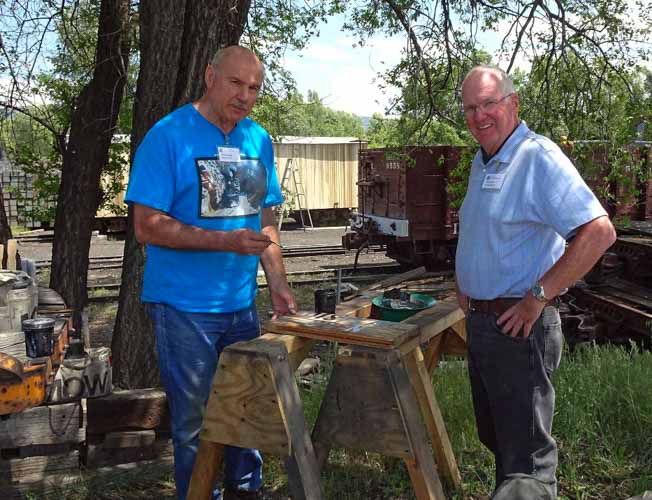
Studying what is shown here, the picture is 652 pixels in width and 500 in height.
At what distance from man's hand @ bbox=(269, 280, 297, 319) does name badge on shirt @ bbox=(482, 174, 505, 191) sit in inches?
41.7

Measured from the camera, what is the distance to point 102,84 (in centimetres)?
755

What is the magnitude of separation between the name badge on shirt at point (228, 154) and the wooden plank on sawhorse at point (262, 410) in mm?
828

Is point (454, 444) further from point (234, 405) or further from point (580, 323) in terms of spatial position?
point (580, 323)

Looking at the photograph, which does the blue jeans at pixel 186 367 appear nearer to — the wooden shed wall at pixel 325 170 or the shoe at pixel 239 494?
the shoe at pixel 239 494

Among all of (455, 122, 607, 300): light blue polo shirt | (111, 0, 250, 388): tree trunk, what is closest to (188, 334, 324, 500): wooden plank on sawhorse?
(455, 122, 607, 300): light blue polo shirt

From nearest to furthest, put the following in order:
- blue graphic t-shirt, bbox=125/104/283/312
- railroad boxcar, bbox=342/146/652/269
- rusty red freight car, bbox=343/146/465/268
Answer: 1. blue graphic t-shirt, bbox=125/104/283/312
2. railroad boxcar, bbox=342/146/652/269
3. rusty red freight car, bbox=343/146/465/268

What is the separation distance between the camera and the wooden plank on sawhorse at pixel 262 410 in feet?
8.87

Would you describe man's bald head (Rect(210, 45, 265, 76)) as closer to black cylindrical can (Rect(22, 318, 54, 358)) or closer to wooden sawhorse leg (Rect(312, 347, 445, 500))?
wooden sawhorse leg (Rect(312, 347, 445, 500))

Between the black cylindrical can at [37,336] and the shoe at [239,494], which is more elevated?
the black cylindrical can at [37,336]

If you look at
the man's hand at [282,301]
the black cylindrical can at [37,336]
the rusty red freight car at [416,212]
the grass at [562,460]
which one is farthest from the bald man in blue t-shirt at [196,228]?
the rusty red freight car at [416,212]

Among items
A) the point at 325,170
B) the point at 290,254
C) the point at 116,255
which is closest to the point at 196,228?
the point at 290,254

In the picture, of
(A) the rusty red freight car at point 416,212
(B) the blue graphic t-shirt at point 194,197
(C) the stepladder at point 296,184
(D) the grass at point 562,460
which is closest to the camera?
(B) the blue graphic t-shirt at point 194,197

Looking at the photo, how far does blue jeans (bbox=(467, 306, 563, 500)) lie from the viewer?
286 cm

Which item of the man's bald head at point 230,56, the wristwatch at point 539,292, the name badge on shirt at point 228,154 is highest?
the man's bald head at point 230,56
